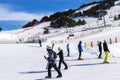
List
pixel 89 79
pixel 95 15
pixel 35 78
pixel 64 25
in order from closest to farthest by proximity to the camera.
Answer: pixel 89 79, pixel 35 78, pixel 64 25, pixel 95 15

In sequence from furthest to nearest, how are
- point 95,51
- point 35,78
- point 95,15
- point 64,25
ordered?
1. point 95,15
2. point 64,25
3. point 95,51
4. point 35,78

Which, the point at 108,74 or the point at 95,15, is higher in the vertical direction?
the point at 95,15

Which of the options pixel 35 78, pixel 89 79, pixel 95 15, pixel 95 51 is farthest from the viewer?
pixel 95 15

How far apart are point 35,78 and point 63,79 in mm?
1629

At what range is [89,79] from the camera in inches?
719

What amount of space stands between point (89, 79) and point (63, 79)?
1.21m

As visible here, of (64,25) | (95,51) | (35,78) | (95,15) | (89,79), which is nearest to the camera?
(89,79)

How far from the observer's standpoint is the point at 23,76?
20.5m

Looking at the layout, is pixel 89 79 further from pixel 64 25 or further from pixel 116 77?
pixel 64 25

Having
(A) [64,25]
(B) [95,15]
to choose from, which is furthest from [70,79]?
(B) [95,15]

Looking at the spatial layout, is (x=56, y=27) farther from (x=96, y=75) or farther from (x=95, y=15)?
(x=96, y=75)

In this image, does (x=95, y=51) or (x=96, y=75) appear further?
(x=95, y=51)

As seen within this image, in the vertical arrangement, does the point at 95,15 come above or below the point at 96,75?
above

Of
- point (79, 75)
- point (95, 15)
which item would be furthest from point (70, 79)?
point (95, 15)
